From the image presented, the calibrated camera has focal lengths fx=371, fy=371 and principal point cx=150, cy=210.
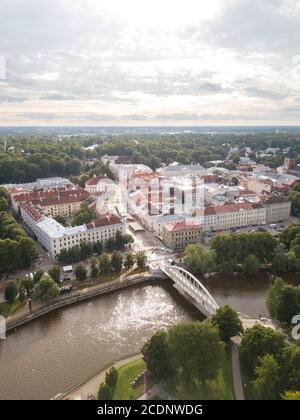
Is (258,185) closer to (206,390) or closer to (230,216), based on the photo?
(230,216)

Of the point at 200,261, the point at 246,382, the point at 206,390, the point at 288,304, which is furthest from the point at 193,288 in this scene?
the point at 206,390

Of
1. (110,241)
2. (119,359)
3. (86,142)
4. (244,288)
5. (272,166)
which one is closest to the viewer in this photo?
(119,359)

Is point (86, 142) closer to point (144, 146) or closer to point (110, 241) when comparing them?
point (144, 146)

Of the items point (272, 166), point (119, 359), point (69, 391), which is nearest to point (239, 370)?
point (119, 359)

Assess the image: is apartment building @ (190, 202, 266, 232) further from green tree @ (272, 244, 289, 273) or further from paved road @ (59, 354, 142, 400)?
paved road @ (59, 354, 142, 400)

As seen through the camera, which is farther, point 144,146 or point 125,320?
point 144,146
